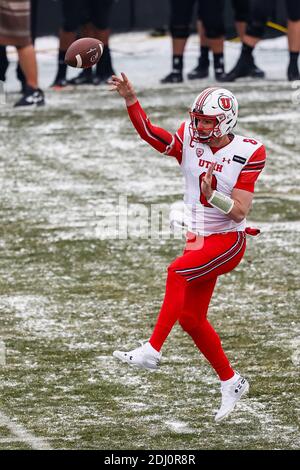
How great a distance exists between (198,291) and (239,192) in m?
0.57

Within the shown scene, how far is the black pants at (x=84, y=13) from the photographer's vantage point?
1538 cm

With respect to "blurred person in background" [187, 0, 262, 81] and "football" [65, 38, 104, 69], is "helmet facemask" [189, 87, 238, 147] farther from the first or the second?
"blurred person in background" [187, 0, 262, 81]

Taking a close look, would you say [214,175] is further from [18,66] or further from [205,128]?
[18,66]

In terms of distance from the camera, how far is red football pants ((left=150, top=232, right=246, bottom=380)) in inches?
284

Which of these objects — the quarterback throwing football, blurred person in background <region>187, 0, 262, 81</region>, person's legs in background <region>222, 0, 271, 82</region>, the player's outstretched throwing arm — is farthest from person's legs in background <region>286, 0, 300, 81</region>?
the quarterback throwing football

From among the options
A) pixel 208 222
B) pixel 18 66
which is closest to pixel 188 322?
pixel 208 222

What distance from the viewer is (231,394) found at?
713 cm

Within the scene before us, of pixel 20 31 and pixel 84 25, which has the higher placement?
pixel 20 31

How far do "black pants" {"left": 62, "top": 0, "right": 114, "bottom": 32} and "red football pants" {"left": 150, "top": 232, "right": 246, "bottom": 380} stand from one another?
8459mm

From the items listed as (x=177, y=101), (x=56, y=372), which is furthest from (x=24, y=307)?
(x=177, y=101)

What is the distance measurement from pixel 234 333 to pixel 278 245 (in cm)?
204

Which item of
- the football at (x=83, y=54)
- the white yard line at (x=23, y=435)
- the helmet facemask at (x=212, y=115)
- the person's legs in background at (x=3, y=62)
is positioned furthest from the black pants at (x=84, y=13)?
the white yard line at (x=23, y=435)

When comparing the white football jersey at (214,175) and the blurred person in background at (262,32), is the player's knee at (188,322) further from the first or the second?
the blurred person in background at (262,32)

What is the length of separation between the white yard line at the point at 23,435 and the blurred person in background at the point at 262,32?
9.03 m
